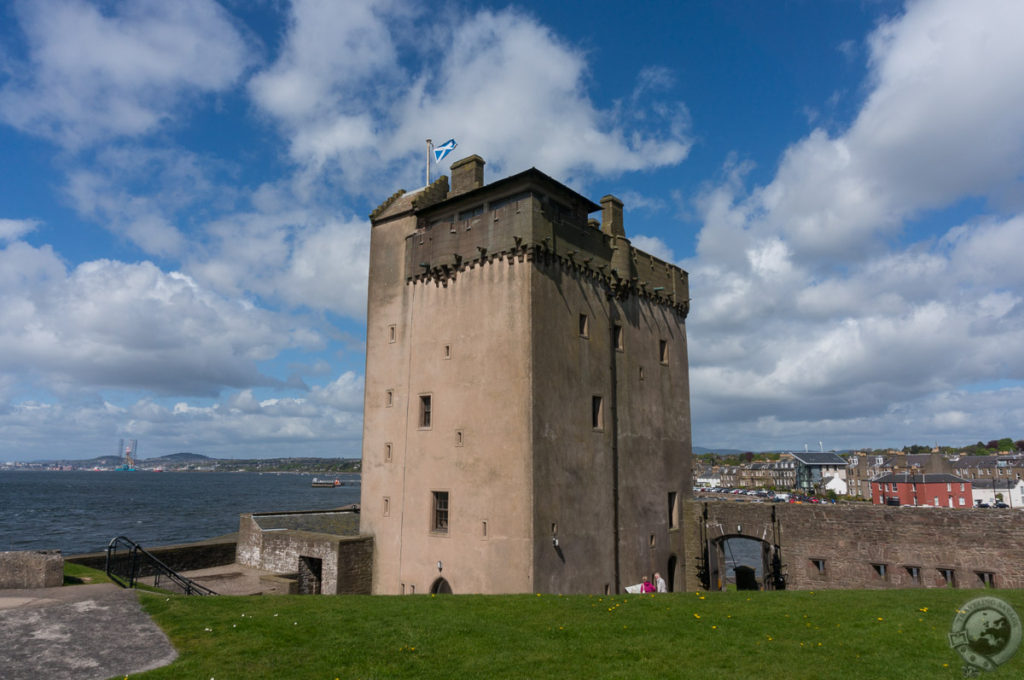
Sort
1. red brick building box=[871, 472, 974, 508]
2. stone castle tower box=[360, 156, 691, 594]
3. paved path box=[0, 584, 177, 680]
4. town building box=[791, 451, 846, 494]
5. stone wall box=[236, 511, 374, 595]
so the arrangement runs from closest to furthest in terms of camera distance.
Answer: paved path box=[0, 584, 177, 680] < stone castle tower box=[360, 156, 691, 594] < stone wall box=[236, 511, 374, 595] < red brick building box=[871, 472, 974, 508] < town building box=[791, 451, 846, 494]

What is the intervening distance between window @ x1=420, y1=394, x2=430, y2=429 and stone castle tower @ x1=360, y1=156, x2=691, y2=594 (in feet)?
0.17

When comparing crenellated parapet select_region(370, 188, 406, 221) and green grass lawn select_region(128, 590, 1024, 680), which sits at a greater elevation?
crenellated parapet select_region(370, 188, 406, 221)

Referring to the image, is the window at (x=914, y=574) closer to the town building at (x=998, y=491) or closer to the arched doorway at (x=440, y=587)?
the arched doorway at (x=440, y=587)

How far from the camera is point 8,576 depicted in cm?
1528

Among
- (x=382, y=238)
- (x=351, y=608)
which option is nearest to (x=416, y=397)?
(x=382, y=238)

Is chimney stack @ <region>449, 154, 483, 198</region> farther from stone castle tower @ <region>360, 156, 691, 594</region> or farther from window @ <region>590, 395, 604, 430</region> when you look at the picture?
window @ <region>590, 395, 604, 430</region>

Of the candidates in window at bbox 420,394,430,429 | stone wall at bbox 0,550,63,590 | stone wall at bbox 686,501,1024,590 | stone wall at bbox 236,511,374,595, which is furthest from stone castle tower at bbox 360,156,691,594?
stone wall at bbox 0,550,63,590

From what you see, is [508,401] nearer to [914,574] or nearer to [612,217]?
[612,217]

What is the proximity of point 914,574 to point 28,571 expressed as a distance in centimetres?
3189

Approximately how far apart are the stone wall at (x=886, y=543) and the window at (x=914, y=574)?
1.5 inches

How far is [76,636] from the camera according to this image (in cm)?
1244

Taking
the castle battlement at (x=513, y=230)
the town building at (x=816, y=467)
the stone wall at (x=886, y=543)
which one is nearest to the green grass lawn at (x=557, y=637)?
the stone wall at (x=886, y=543)

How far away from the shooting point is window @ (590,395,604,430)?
93.4 ft

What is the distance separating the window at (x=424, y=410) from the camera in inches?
1102
